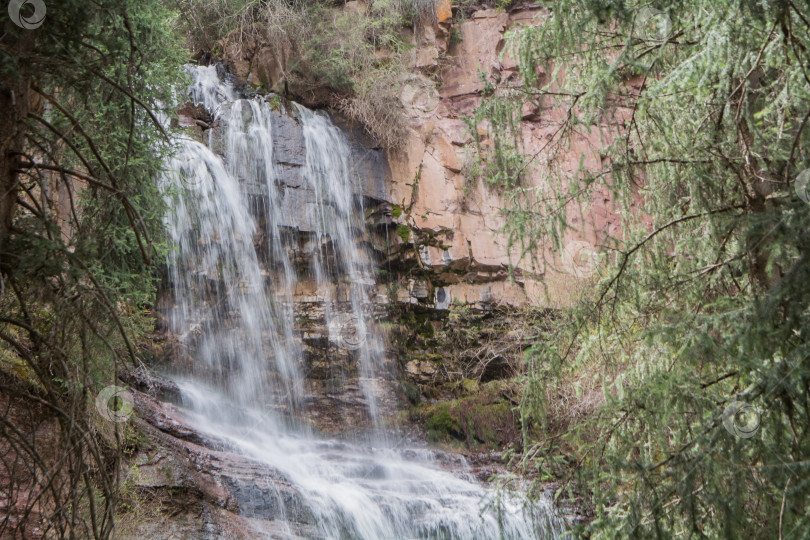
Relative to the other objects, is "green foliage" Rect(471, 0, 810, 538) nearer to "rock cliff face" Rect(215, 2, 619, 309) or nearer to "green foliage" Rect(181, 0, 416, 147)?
"rock cliff face" Rect(215, 2, 619, 309)

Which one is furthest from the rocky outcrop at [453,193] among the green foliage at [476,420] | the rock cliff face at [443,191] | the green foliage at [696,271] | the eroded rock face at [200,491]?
the green foliage at [696,271]

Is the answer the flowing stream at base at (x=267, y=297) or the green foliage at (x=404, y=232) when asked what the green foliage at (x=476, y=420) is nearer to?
the flowing stream at base at (x=267, y=297)

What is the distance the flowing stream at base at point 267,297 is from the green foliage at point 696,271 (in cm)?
533

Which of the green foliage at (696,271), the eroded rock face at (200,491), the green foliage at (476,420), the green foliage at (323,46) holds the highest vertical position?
the green foliage at (323,46)

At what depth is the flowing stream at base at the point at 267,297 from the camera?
9680mm

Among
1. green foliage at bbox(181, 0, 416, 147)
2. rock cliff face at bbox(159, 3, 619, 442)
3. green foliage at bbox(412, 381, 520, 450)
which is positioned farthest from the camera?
green foliage at bbox(181, 0, 416, 147)

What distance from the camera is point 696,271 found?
355 cm

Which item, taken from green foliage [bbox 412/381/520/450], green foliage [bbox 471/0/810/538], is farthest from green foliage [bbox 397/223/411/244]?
green foliage [bbox 471/0/810/538]

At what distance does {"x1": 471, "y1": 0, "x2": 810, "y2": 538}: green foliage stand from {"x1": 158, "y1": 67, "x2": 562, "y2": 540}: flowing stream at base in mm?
5329

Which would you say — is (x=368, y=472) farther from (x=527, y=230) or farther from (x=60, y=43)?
(x=60, y=43)

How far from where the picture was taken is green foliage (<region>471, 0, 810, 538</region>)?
2629 millimetres

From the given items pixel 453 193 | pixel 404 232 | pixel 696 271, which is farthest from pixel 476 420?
pixel 696 271

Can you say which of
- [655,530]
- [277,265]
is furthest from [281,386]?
[655,530]

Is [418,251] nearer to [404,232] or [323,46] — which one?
[404,232]
